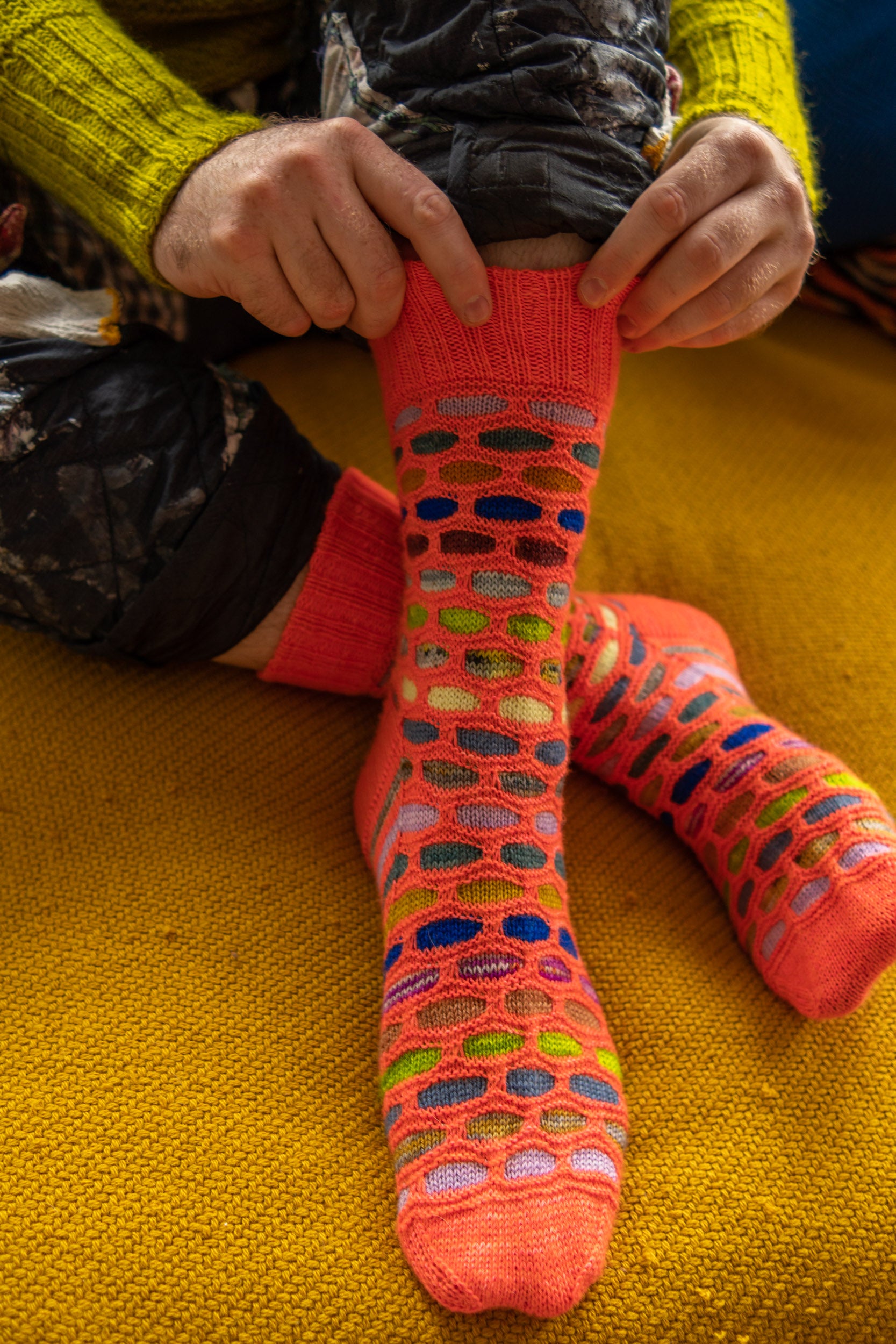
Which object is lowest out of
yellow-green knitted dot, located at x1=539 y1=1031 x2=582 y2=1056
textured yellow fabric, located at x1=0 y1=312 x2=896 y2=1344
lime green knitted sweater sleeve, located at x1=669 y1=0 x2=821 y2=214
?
textured yellow fabric, located at x1=0 y1=312 x2=896 y2=1344

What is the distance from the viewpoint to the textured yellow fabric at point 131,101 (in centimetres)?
51

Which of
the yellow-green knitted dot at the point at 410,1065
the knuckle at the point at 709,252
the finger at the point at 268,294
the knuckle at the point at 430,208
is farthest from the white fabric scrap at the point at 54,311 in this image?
the yellow-green knitted dot at the point at 410,1065

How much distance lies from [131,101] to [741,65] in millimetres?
369

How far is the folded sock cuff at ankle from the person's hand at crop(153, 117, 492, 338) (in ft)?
0.48

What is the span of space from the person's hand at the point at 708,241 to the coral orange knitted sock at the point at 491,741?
0.9 inches

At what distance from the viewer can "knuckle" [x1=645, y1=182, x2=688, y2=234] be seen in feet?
1.54

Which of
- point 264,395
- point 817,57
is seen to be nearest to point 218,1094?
point 264,395

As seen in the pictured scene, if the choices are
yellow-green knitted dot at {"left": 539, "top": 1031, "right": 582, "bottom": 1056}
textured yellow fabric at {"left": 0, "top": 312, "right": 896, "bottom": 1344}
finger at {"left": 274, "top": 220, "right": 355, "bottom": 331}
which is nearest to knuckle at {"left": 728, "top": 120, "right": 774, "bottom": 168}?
finger at {"left": 274, "top": 220, "right": 355, "bottom": 331}

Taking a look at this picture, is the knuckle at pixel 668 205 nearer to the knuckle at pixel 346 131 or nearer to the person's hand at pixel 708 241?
the person's hand at pixel 708 241

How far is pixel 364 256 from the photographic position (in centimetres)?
47

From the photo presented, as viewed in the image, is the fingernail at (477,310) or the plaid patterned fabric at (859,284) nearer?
the fingernail at (477,310)

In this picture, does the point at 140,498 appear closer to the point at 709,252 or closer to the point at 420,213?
the point at 420,213

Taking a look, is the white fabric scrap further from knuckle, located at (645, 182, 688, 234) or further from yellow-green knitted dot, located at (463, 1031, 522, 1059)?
yellow-green knitted dot, located at (463, 1031, 522, 1059)


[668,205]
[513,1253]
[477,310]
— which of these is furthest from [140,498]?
[513,1253]
